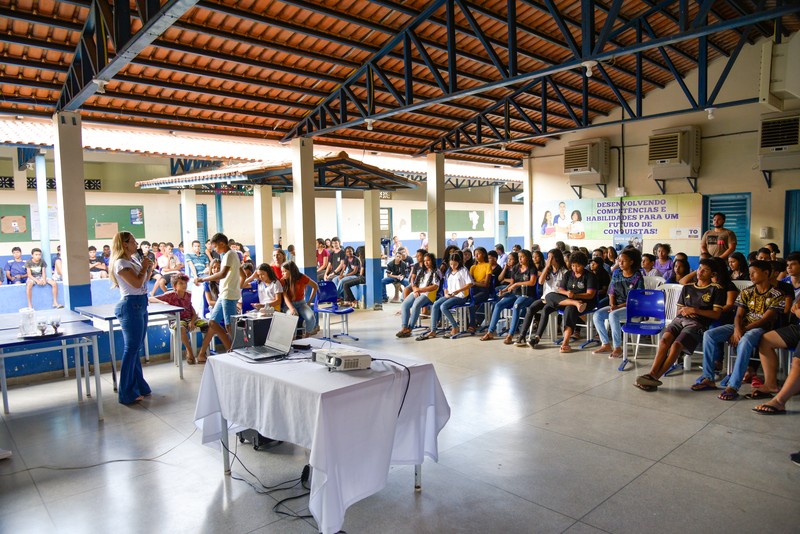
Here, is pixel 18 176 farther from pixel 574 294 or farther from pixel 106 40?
pixel 574 294

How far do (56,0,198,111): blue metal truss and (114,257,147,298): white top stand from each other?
1778 millimetres

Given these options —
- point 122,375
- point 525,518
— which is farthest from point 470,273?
point 525,518

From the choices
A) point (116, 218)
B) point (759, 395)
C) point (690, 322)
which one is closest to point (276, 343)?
point (690, 322)

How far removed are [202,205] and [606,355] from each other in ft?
49.4

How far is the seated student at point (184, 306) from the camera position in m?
6.52

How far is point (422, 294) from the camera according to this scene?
27.6 feet

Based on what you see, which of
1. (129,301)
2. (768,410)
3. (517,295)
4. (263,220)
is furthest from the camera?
(263,220)

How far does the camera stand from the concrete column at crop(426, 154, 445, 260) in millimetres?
10820

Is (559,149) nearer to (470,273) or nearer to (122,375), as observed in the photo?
(470,273)

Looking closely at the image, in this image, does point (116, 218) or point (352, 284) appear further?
point (116, 218)

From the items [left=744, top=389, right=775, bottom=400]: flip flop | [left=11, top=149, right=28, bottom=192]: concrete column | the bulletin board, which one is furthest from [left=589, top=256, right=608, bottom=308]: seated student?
the bulletin board

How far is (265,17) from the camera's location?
239 inches

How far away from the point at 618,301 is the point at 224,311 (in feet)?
16.4

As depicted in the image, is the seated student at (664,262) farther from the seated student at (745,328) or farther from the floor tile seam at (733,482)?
the floor tile seam at (733,482)
